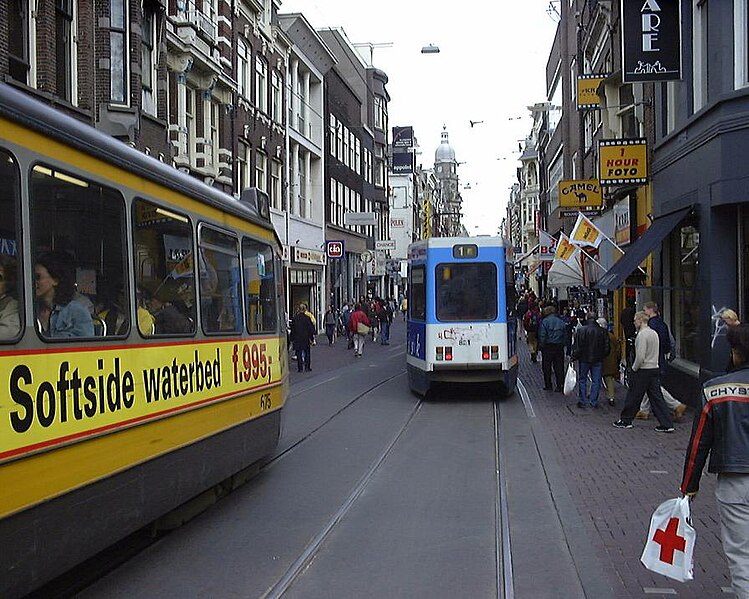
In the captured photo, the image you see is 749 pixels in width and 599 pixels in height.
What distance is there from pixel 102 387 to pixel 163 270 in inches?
51.7

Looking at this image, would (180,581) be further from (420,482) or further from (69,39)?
(69,39)

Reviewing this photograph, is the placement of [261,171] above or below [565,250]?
above

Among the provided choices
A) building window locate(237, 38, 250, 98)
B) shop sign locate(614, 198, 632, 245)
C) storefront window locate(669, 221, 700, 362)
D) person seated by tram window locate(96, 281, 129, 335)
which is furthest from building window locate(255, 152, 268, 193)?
person seated by tram window locate(96, 281, 129, 335)

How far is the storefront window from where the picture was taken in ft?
49.0

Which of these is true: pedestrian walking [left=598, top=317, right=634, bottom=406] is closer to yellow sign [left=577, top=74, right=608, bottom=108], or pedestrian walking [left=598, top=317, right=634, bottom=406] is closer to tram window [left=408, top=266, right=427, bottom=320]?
tram window [left=408, top=266, right=427, bottom=320]

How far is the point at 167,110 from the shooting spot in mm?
23312

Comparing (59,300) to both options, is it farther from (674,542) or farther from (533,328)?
(533,328)

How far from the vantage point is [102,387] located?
517 centimetres

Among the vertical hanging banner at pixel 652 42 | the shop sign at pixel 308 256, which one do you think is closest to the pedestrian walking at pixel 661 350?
the vertical hanging banner at pixel 652 42

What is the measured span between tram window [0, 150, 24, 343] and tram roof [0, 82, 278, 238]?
28 centimetres

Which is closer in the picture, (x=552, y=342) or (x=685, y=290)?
(x=685, y=290)

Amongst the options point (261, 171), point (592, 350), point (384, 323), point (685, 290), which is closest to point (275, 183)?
point (261, 171)

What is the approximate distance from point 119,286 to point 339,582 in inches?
96.5

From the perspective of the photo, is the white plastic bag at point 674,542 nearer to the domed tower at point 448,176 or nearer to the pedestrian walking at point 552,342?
the pedestrian walking at point 552,342
